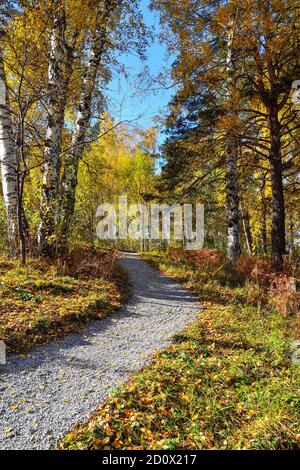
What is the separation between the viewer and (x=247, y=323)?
567cm

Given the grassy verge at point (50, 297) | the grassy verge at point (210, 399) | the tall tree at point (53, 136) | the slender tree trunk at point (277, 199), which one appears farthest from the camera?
the slender tree trunk at point (277, 199)

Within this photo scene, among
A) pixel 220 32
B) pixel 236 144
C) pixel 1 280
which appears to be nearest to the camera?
pixel 1 280

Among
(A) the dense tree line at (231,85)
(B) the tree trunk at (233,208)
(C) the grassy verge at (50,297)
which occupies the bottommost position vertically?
(C) the grassy verge at (50,297)

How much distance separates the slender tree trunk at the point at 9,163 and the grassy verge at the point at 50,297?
774mm

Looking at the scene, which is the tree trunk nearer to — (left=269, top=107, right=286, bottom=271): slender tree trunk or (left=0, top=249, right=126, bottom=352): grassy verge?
(left=269, top=107, right=286, bottom=271): slender tree trunk

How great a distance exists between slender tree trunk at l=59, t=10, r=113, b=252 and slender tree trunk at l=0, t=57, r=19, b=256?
122 centimetres

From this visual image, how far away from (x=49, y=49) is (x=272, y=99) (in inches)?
255

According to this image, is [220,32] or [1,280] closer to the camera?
[1,280]

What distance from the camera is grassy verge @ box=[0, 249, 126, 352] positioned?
460cm

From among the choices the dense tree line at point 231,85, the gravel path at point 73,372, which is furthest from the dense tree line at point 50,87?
the gravel path at point 73,372

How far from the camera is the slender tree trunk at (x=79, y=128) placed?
8.33 metres

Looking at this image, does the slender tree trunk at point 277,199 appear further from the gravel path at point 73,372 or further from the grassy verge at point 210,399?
the gravel path at point 73,372

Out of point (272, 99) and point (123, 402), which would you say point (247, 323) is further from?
point (272, 99)
